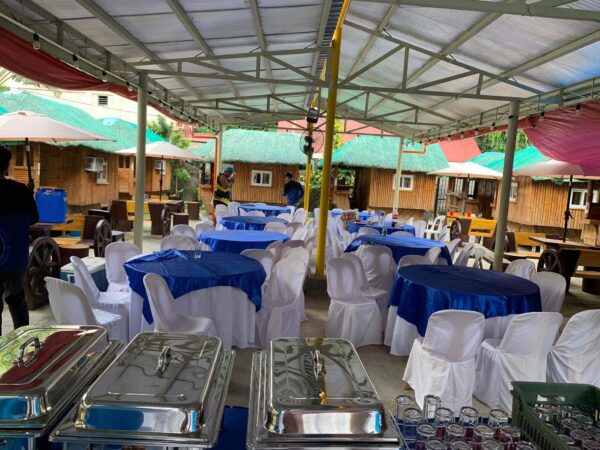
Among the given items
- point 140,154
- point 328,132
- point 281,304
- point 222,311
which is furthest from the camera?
point 140,154

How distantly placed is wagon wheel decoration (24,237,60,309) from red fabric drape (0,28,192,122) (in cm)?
193

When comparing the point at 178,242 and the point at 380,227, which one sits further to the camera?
the point at 380,227

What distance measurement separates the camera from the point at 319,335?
5.45 metres

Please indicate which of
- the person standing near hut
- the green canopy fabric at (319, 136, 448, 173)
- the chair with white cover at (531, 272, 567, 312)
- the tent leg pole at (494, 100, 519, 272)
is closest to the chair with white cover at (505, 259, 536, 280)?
the chair with white cover at (531, 272, 567, 312)

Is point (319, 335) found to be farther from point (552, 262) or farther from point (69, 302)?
point (552, 262)

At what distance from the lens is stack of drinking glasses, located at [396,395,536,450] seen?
1.40 m

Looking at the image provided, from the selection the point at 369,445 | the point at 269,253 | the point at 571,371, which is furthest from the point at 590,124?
the point at 369,445

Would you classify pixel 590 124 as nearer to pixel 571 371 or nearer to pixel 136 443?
pixel 571 371

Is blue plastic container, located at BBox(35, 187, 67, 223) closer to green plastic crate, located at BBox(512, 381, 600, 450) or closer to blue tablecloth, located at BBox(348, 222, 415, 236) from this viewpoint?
blue tablecloth, located at BBox(348, 222, 415, 236)

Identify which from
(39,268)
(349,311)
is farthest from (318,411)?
(39,268)

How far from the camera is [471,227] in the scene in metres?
15.2

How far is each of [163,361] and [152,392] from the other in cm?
14

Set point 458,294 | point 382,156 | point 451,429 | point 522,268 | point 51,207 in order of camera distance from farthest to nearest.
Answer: point 382,156, point 51,207, point 522,268, point 458,294, point 451,429

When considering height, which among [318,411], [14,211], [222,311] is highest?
[14,211]
